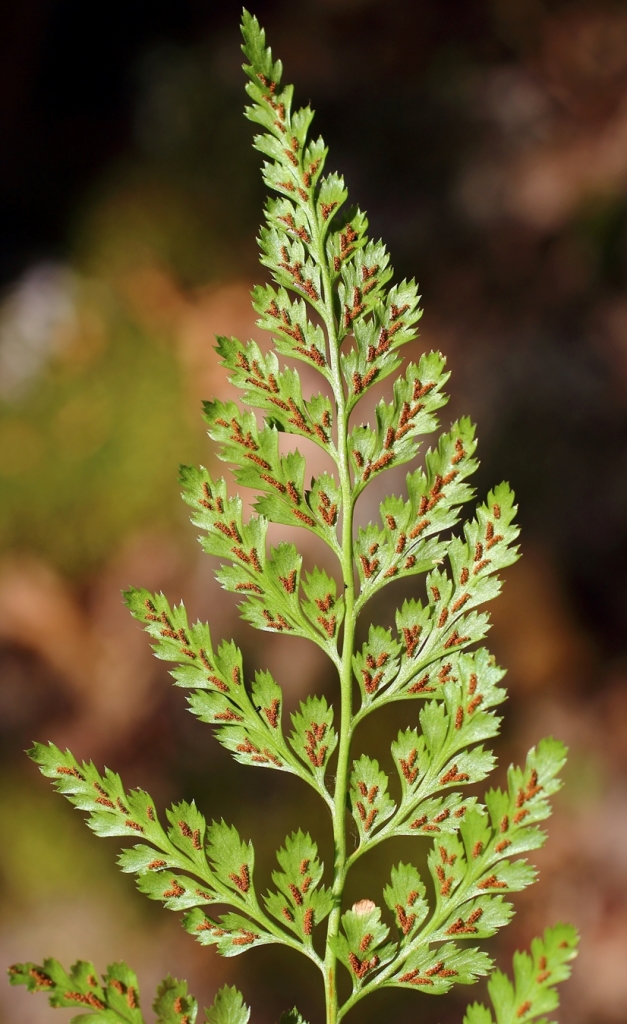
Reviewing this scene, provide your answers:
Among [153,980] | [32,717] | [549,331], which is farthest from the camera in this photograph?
[549,331]

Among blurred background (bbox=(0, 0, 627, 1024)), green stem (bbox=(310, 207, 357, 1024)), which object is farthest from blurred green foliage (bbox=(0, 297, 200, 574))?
green stem (bbox=(310, 207, 357, 1024))

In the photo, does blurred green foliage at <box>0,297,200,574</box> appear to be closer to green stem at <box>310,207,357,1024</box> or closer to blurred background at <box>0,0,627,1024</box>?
blurred background at <box>0,0,627,1024</box>

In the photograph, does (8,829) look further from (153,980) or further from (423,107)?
(423,107)

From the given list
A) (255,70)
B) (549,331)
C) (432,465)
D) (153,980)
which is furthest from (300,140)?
(549,331)

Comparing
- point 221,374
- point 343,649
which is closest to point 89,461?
point 221,374

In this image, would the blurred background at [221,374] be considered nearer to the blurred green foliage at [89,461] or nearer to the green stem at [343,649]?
the blurred green foliage at [89,461]

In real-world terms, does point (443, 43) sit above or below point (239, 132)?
above

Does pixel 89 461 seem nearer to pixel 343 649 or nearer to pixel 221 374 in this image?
pixel 221 374

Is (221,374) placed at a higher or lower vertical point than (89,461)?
higher
